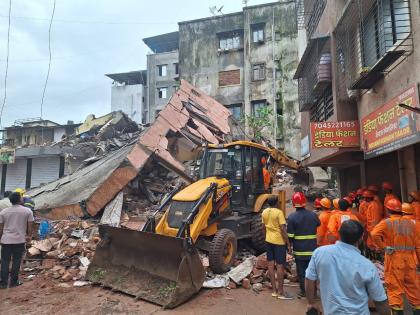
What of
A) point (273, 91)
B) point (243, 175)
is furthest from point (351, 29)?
point (273, 91)

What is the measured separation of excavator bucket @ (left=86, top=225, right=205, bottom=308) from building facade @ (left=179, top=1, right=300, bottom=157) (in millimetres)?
20783

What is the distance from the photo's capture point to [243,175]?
820cm

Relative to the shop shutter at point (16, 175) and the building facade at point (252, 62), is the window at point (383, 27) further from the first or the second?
the shop shutter at point (16, 175)

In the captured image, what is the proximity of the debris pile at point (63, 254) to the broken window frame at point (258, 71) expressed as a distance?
20.6 meters

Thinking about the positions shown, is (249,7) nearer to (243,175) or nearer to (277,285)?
(243,175)

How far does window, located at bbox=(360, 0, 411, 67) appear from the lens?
6094 millimetres

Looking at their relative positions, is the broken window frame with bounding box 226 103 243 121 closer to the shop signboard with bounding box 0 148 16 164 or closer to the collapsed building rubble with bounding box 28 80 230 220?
the collapsed building rubble with bounding box 28 80 230 220

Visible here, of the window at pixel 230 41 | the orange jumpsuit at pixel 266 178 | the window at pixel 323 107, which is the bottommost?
the orange jumpsuit at pixel 266 178

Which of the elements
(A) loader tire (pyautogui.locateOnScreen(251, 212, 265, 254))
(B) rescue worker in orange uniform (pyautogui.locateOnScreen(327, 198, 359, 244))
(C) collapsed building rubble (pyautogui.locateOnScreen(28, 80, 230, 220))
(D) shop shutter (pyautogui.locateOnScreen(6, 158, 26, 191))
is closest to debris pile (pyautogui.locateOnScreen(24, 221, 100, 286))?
(C) collapsed building rubble (pyautogui.locateOnScreen(28, 80, 230, 220))

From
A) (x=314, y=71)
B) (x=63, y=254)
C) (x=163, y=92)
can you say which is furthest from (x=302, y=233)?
(x=163, y=92)

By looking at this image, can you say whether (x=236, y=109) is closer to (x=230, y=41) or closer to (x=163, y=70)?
(x=230, y=41)

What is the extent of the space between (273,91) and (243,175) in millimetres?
19939

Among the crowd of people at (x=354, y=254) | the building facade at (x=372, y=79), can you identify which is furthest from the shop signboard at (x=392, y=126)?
the crowd of people at (x=354, y=254)

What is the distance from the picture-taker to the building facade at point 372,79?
18.2ft
